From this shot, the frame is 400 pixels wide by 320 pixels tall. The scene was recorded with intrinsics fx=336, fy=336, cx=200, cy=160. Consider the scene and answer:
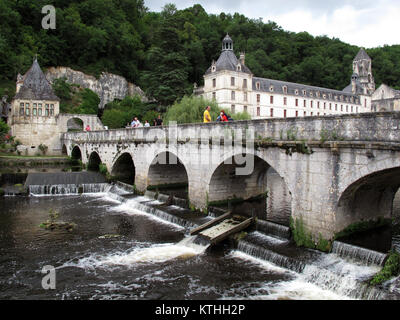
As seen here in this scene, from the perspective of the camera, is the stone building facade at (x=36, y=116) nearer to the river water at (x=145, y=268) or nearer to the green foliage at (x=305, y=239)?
the river water at (x=145, y=268)

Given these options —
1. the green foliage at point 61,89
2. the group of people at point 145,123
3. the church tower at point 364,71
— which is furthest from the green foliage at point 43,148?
the church tower at point 364,71

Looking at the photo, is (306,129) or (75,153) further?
(75,153)

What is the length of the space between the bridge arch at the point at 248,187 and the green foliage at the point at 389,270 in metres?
6.54

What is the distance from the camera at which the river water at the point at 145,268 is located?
9773 millimetres

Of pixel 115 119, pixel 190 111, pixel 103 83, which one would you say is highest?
pixel 103 83

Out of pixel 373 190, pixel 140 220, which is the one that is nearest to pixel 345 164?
pixel 373 190

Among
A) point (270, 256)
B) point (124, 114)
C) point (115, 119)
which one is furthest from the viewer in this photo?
→ point (124, 114)

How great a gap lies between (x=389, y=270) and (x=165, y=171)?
17164 mm

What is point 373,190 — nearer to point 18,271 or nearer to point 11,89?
point 18,271

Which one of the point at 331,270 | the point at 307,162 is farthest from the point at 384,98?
the point at 331,270

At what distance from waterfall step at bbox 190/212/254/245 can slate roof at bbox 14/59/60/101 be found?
126 feet

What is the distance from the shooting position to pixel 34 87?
44.8m

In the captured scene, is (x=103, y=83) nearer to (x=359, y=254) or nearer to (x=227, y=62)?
(x=227, y=62)
